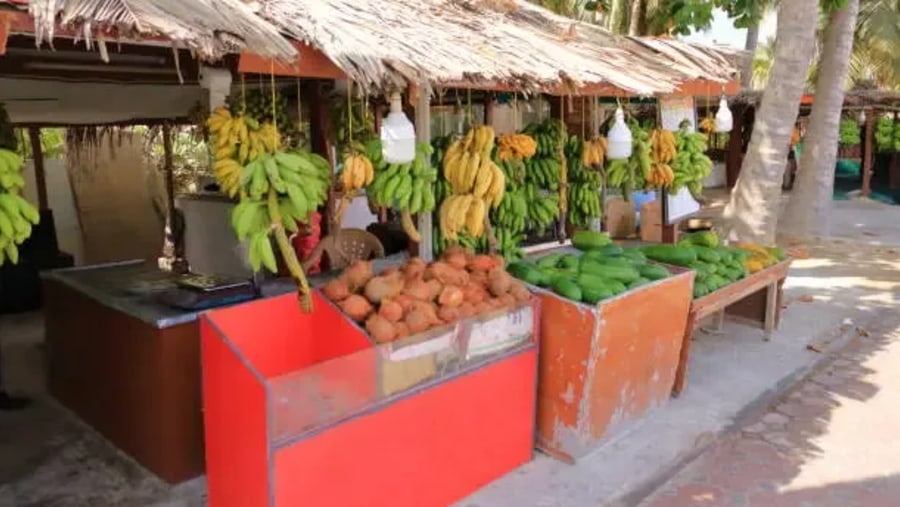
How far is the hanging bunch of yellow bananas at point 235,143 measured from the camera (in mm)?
3824

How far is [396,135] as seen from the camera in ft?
12.4

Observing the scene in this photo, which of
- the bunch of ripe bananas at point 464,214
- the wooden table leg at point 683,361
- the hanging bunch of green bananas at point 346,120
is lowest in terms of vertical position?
the wooden table leg at point 683,361

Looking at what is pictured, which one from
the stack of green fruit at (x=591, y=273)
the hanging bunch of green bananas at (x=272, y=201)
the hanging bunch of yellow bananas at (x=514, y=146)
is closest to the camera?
the hanging bunch of green bananas at (x=272, y=201)

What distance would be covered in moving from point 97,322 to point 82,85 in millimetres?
2023

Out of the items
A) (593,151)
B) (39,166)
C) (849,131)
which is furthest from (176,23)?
(849,131)

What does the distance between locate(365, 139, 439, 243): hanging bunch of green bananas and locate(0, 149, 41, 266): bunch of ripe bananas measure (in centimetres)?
180

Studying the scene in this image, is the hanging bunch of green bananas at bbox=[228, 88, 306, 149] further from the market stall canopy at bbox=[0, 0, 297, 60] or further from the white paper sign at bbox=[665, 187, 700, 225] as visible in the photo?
the white paper sign at bbox=[665, 187, 700, 225]

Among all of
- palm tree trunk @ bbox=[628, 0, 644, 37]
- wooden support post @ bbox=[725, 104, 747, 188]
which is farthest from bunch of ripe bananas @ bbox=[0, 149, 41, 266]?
wooden support post @ bbox=[725, 104, 747, 188]

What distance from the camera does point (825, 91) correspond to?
35.8ft

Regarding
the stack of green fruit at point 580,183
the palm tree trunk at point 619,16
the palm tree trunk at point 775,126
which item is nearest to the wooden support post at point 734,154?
the palm tree trunk at point 619,16

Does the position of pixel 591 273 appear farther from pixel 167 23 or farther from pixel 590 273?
pixel 167 23

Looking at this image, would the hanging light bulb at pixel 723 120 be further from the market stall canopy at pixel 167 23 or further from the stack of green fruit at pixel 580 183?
the market stall canopy at pixel 167 23

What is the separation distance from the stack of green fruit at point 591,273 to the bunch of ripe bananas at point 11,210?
9.15 ft

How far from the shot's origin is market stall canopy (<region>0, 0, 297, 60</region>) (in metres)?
2.43
